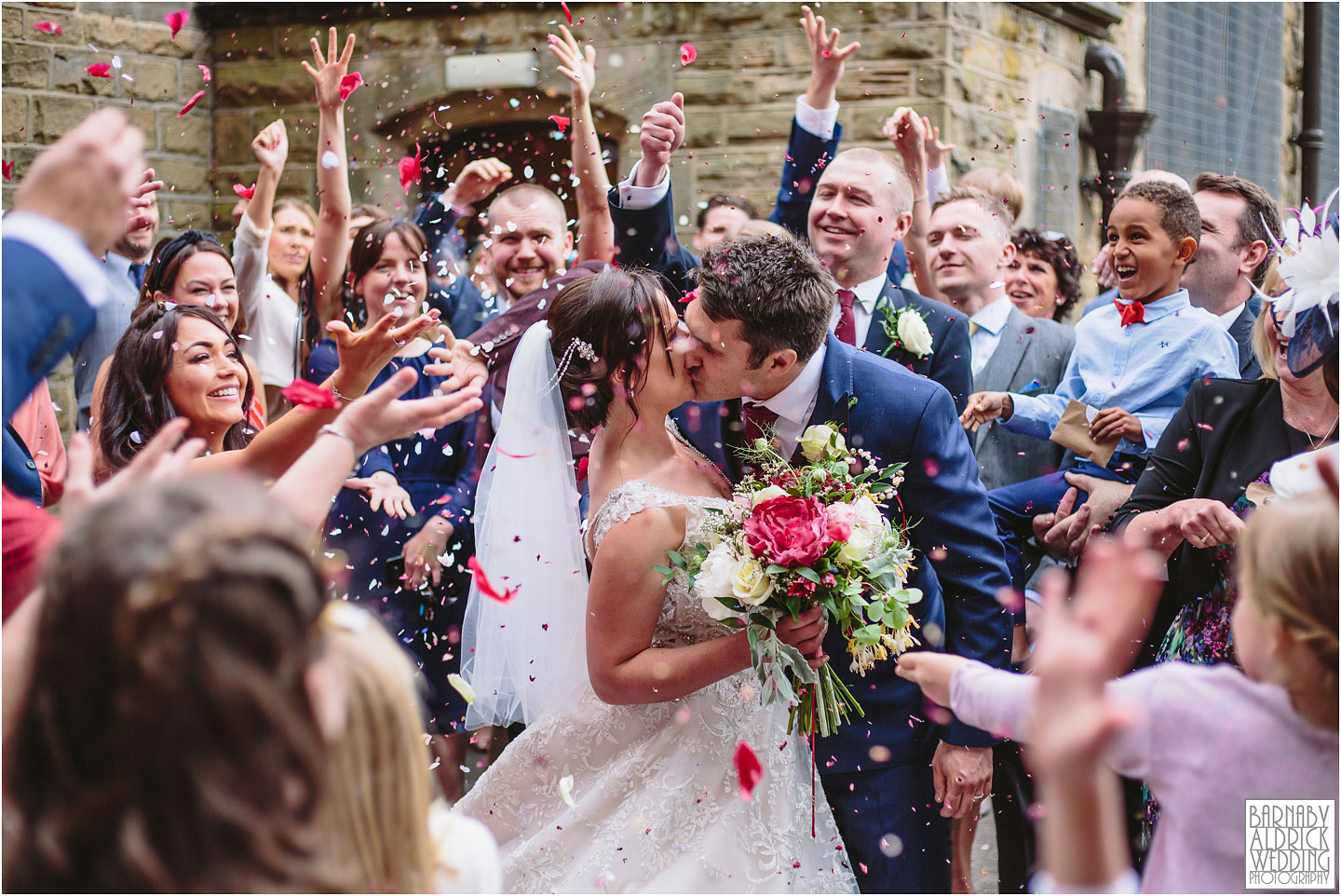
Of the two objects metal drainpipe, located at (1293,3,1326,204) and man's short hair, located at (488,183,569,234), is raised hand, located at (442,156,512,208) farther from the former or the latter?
metal drainpipe, located at (1293,3,1326,204)

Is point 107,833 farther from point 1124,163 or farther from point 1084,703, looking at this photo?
point 1124,163

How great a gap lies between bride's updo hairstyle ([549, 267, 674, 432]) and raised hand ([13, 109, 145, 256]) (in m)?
1.49

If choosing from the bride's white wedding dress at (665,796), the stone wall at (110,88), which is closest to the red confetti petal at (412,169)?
the stone wall at (110,88)

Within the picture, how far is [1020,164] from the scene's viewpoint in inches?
304

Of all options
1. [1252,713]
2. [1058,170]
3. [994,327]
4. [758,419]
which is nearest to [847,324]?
[994,327]

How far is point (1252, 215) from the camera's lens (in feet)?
13.6

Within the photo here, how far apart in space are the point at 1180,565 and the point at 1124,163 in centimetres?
573

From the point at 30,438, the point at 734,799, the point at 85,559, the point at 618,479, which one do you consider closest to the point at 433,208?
the point at 30,438

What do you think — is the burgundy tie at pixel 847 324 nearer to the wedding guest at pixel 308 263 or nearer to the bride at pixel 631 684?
the bride at pixel 631 684

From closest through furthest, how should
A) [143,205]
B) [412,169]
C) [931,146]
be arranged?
[143,205] → [931,146] → [412,169]

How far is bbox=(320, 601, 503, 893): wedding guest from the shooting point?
1.40 meters

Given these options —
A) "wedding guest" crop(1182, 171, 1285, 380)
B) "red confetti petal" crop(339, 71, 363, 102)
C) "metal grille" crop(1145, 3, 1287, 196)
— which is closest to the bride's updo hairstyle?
"red confetti petal" crop(339, 71, 363, 102)

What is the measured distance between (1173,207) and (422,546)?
2.85 m

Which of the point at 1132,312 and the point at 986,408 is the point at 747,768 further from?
the point at 1132,312
